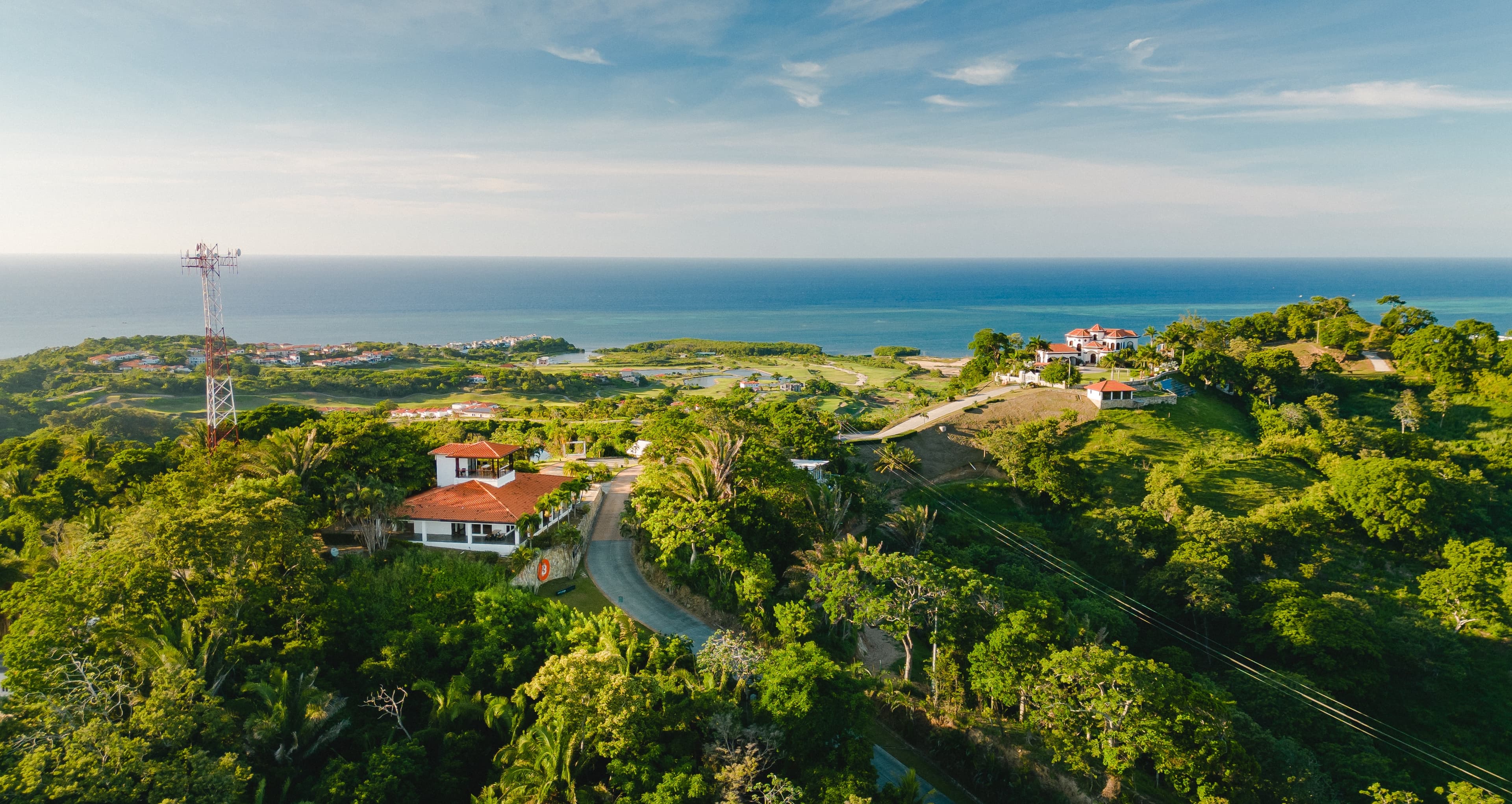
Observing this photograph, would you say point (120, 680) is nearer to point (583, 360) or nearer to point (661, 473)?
point (661, 473)

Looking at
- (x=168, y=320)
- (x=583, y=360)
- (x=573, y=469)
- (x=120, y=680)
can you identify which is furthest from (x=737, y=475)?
(x=168, y=320)

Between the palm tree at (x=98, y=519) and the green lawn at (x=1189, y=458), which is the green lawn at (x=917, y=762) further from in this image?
the palm tree at (x=98, y=519)

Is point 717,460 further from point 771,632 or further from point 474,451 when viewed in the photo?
point 474,451

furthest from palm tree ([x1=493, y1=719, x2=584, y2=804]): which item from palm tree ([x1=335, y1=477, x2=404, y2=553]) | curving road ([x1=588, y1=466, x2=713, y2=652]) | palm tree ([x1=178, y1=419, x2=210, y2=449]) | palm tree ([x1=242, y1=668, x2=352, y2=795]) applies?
palm tree ([x1=178, y1=419, x2=210, y2=449])

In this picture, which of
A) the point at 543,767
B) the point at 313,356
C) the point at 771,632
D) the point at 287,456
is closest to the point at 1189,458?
the point at 771,632

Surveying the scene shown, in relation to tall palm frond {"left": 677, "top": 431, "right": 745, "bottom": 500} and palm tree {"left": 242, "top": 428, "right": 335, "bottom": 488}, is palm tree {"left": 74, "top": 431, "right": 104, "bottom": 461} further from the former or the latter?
tall palm frond {"left": 677, "top": 431, "right": 745, "bottom": 500}

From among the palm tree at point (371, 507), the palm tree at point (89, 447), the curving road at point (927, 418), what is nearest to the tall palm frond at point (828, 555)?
the palm tree at point (371, 507)
